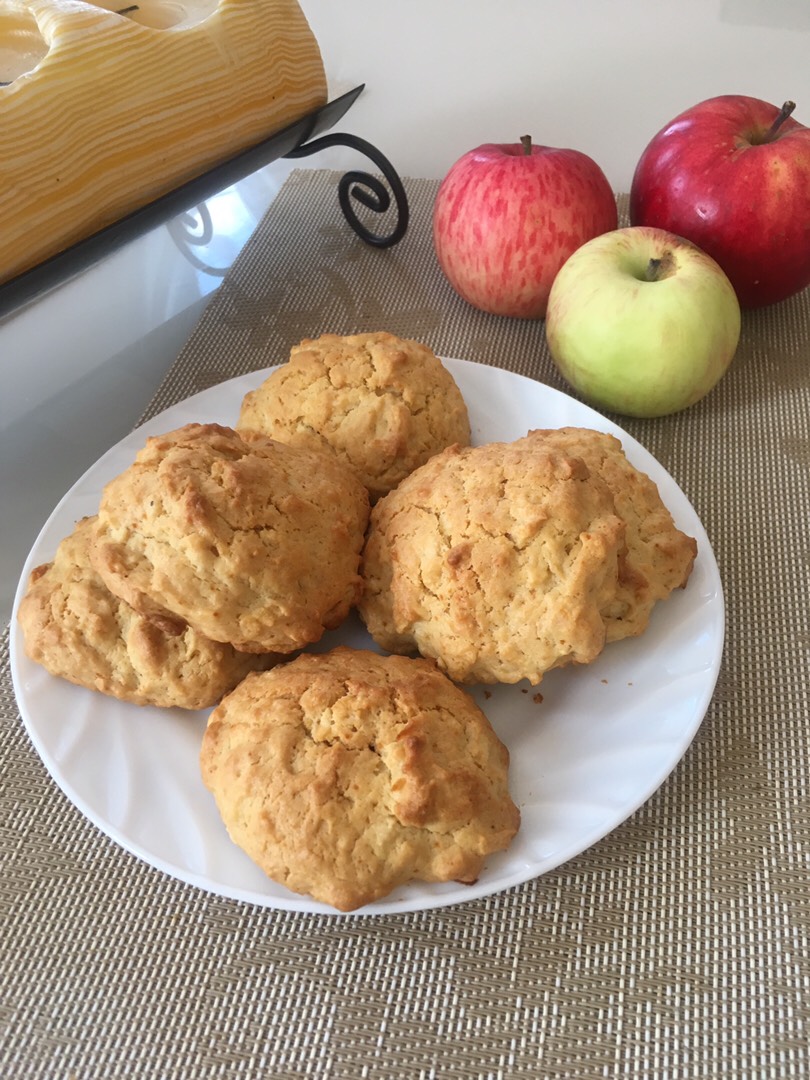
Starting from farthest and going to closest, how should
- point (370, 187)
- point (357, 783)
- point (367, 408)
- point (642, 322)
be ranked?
1. point (370, 187)
2. point (642, 322)
3. point (367, 408)
4. point (357, 783)

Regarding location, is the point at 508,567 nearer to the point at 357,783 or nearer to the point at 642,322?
the point at 357,783

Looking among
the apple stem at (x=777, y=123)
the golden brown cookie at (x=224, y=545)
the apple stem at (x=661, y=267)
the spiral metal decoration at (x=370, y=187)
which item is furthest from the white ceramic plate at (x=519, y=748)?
the spiral metal decoration at (x=370, y=187)

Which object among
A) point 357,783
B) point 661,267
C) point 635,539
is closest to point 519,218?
point 661,267

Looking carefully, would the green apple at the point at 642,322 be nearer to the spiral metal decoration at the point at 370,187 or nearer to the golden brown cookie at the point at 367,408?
the golden brown cookie at the point at 367,408

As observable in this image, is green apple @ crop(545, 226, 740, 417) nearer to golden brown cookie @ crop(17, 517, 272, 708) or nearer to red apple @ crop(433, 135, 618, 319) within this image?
red apple @ crop(433, 135, 618, 319)

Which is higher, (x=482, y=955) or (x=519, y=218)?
(x=519, y=218)
